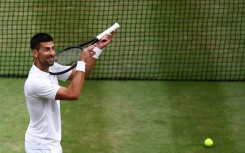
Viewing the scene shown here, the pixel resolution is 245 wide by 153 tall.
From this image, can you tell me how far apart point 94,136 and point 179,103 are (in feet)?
6.89

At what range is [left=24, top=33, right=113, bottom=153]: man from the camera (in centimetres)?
726

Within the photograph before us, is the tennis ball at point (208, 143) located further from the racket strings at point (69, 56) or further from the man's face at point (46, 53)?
the man's face at point (46, 53)

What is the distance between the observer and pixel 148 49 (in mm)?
13867

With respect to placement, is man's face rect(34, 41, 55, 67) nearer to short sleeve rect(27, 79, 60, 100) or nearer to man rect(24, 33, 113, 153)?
man rect(24, 33, 113, 153)

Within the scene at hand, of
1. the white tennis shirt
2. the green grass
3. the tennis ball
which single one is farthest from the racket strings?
the tennis ball

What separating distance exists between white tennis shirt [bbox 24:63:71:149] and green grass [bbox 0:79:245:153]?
7.09ft

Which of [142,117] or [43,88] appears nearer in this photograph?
[43,88]

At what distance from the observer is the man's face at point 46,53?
7.24m

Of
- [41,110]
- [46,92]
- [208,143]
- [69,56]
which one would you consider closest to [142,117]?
[208,143]

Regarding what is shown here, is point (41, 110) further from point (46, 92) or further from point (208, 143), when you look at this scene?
point (208, 143)

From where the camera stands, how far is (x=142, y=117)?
36.2ft

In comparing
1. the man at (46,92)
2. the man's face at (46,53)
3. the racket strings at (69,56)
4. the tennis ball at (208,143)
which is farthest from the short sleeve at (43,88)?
the tennis ball at (208,143)

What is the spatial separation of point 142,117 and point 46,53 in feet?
13.5

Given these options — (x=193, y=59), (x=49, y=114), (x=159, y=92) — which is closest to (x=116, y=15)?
(x=193, y=59)
